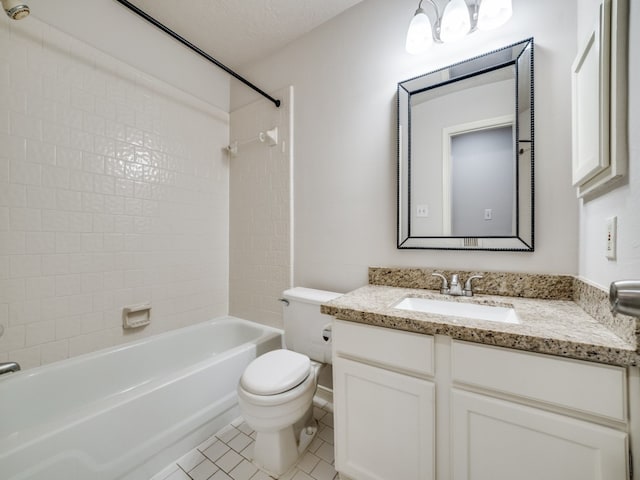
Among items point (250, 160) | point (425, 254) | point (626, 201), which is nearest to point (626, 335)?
point (626, 201)

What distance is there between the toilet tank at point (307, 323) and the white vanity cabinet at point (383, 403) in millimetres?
503

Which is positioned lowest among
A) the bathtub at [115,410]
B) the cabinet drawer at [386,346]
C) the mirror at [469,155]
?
the bathtub at [115,410]

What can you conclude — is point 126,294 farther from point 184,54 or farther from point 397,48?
point 397,48

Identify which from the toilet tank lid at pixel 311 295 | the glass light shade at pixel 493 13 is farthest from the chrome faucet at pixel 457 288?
the glass light shade at pixel 493 13

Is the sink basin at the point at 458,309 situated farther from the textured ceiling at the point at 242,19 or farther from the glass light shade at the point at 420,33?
the textured ceiling at the point at 242,19

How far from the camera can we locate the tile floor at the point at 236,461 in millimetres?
1214

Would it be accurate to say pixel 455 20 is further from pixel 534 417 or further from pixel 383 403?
pixel 383 403

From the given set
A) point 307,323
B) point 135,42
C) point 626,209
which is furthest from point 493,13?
point 135,42

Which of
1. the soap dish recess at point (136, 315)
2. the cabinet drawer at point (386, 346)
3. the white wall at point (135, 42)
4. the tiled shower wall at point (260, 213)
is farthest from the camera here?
the tiled shower wall at point (260, 213)

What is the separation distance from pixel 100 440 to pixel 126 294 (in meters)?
0.89

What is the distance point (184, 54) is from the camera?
2.02 meters

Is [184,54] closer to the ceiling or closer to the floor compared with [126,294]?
closer to the ceiling

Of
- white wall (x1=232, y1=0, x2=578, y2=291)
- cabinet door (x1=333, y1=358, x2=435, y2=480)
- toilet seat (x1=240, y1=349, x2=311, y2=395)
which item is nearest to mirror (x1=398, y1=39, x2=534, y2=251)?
white wall (x1=232, y1=0, x2=578, y2=291)

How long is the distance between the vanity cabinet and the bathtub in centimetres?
80
